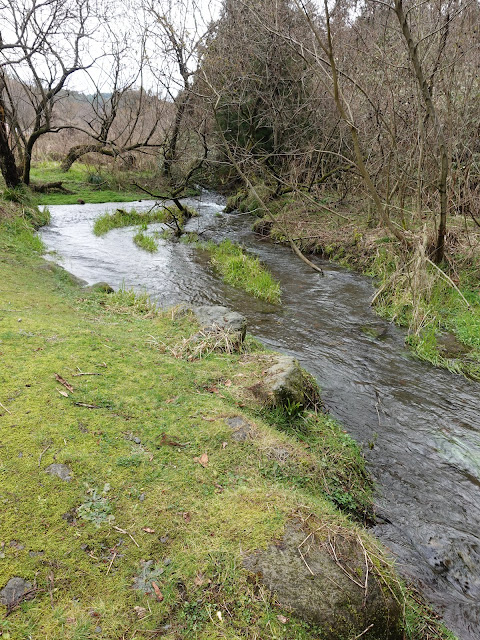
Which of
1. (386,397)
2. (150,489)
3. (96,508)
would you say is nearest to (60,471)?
(96,508)

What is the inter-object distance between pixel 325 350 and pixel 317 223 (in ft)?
24.4

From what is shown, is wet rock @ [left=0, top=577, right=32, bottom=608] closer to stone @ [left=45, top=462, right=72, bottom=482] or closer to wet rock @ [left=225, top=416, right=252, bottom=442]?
stone @ [left=45, top=462, right=72, bottom=482]

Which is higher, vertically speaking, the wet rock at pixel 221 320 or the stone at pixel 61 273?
the wet rock at pixel 221 320

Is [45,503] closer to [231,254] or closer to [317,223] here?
[231,254]

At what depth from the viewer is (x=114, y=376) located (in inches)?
154

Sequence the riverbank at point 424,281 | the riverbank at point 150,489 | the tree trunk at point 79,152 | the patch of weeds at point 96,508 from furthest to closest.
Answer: the tree trunk at point 79,152
the riverbank at point 424,281
the patch of weeds at point 96,508
the riverbank at point 150,489

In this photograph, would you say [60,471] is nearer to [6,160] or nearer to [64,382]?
[64,382]

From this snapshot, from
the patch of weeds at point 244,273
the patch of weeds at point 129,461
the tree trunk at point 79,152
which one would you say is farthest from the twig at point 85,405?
the tree trunk at point 79,152

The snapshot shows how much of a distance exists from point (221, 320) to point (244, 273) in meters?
4.04

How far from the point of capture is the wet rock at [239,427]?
3.44 metres

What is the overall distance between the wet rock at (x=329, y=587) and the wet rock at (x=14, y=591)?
1.08 metres

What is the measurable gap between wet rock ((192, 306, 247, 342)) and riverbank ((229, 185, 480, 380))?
1.75m

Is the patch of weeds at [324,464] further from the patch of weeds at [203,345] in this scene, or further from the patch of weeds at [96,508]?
the patch of weeds at [203,345]

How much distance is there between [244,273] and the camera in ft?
31.8
